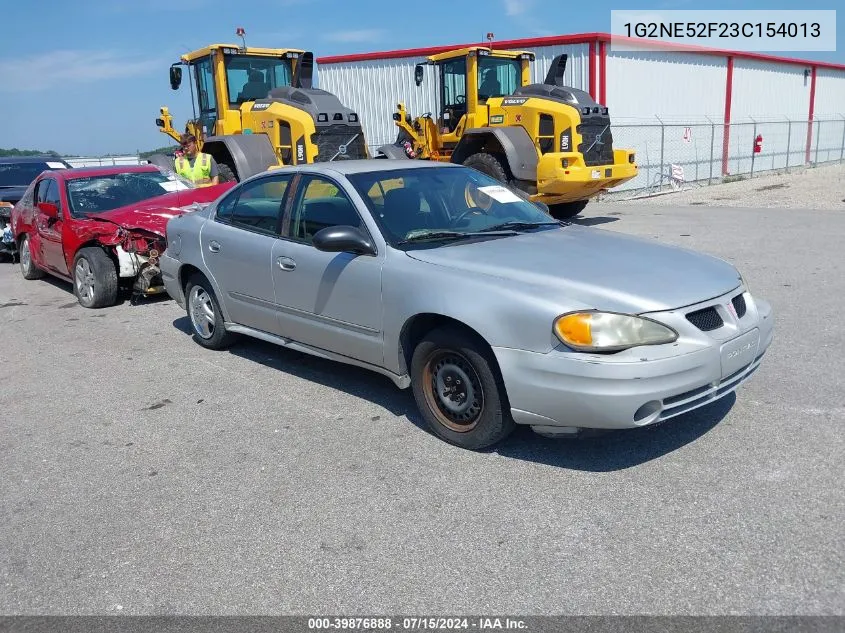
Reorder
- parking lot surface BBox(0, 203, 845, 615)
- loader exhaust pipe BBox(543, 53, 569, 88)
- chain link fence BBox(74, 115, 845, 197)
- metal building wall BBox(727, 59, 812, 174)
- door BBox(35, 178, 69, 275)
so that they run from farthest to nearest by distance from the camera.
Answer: metal building wall BBox(727, 59, 812, 174) → chain link fence BBox(74, 115, 845, 197) → loader exhaust pipe BBox(543, 53, 569, 88) → door BBox(35, 178, 69, 275) → parking lot surface BBox(0, 203, 845, 615)

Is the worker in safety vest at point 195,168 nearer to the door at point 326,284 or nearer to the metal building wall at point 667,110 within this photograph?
the door at point 326,284

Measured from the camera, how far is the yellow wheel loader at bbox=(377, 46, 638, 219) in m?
13.6

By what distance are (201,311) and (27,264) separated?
5.85 metres

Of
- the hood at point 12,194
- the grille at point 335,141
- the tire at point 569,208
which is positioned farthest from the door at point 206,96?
the tire at point 569,208

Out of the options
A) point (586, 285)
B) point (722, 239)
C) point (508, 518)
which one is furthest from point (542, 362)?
point (722, 239)

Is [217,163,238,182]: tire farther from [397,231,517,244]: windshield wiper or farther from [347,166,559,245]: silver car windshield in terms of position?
[397,231,517,244]: windshield wiper

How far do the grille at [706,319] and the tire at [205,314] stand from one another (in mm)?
3820

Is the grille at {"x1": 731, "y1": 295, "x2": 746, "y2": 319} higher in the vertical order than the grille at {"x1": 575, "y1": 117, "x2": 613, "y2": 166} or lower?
lower

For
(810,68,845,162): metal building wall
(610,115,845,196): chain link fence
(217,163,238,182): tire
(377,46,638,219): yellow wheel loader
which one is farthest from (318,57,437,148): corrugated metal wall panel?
(810,68,845,162): metal building wall

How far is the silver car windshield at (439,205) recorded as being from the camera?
4.87 m

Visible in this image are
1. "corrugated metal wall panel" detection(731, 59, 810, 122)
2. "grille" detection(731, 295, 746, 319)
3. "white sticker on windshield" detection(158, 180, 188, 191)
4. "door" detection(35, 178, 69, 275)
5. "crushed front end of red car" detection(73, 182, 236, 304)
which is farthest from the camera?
"corrugated metal wall panel" detection(731, 59, 810, 122)

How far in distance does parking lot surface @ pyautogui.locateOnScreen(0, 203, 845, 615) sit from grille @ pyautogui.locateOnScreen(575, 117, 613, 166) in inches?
335

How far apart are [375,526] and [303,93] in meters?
11.7

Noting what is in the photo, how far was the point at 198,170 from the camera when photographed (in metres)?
10.6
